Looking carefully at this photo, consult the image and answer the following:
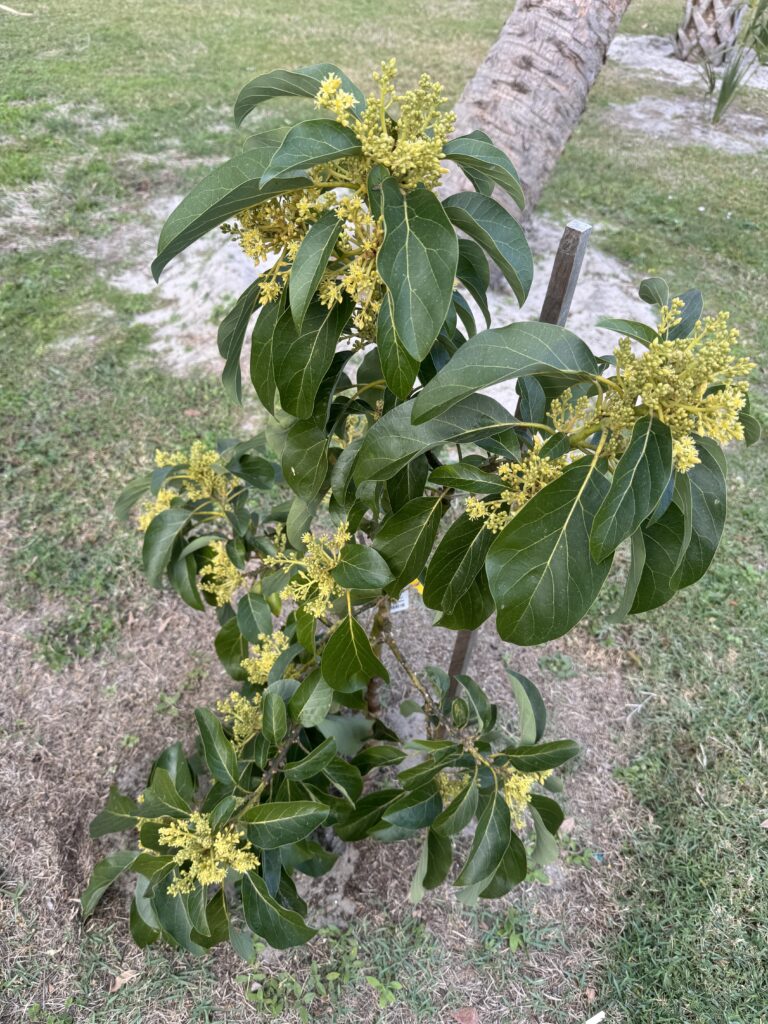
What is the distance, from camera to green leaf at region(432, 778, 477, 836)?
1.45m

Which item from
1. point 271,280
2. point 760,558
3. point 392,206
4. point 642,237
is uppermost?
point 392,206

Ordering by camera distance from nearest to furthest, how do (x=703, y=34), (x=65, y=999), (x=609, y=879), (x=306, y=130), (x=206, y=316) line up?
(x=306, y=130) < (x=65, y=999) < (x=609, y=879) < (x=206, y=316) < (x=703, y=34)

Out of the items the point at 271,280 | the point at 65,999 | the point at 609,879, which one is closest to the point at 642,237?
the point at 609,879

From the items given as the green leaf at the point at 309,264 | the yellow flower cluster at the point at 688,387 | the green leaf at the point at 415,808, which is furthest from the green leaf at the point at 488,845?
the green leaf at the point at 309,264

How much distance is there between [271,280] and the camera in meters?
1.06

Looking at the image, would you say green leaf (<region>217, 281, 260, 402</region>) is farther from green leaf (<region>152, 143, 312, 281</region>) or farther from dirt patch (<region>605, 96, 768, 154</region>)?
dirt patch (<region>605, 96, 768, 154</region>)

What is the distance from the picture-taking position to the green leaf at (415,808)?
1.53 m

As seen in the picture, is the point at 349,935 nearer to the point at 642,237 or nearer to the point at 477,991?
the point at 477,991

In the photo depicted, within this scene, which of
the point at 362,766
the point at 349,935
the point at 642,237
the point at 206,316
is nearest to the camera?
the point at 362,766

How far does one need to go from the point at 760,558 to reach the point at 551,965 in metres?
2.10

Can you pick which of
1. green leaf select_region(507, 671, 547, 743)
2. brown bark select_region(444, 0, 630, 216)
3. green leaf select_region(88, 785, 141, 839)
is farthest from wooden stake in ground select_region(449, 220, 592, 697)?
brown bark select_region(444, 0, 630, 216)

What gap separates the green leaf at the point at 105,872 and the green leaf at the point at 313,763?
658 millimetres

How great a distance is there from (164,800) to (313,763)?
319mm

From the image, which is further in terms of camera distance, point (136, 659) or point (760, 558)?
point (760, 558)
